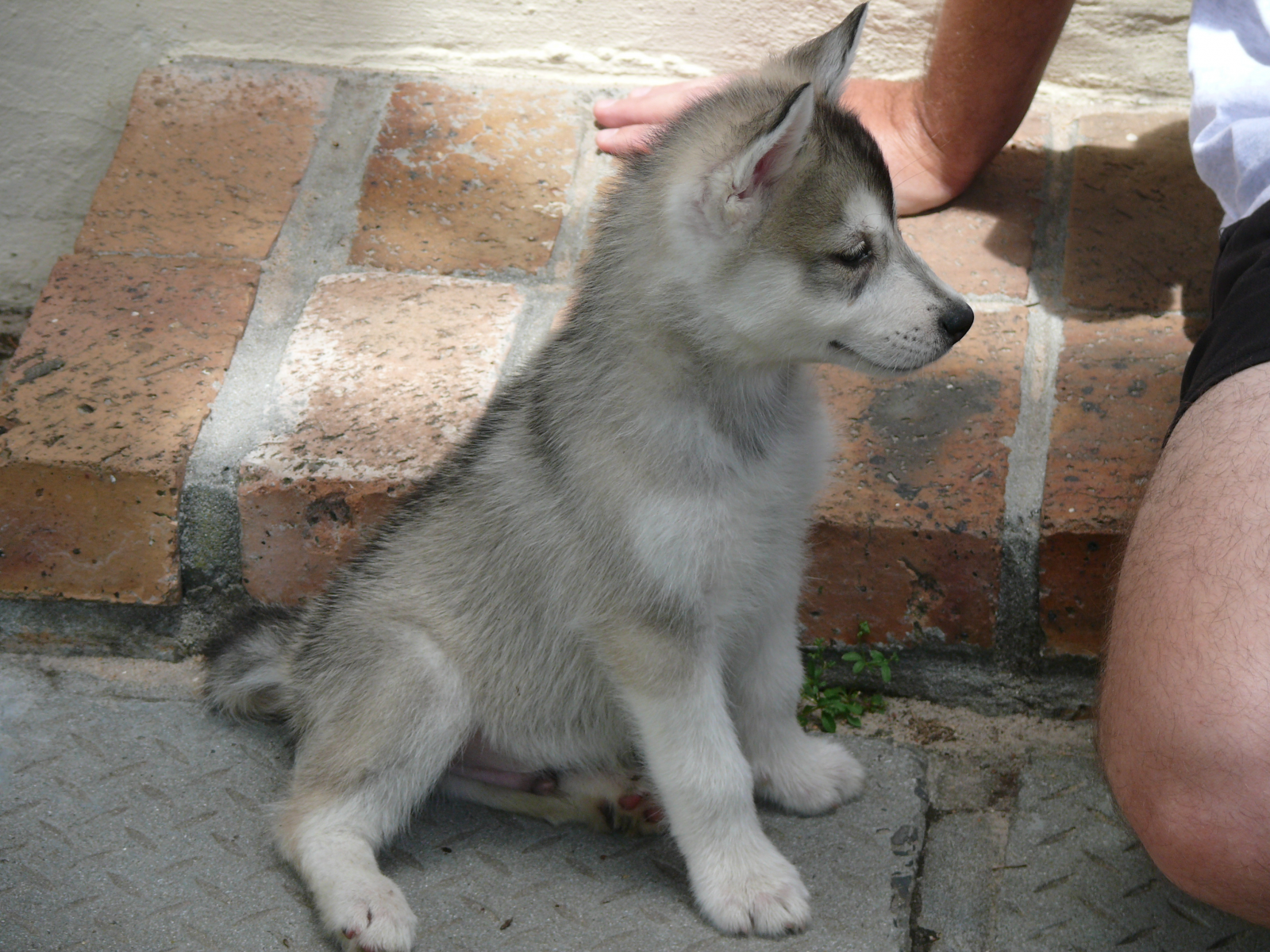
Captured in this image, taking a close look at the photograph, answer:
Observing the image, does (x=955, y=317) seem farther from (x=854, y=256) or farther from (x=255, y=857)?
(x=255, y=857)

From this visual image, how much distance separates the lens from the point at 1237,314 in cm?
205

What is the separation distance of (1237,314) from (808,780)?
1.09m

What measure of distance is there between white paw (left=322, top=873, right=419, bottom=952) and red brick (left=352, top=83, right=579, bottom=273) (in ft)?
4.81

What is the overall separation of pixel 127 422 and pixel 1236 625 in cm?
209

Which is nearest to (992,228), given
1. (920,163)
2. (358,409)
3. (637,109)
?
(920,163)

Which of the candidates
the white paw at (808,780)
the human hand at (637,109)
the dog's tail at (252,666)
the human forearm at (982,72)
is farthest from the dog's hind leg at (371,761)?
the human forearm at (982,72)

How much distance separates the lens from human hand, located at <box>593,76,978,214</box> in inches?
116

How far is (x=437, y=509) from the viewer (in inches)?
87.0

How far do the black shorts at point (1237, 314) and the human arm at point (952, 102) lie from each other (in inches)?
31.1

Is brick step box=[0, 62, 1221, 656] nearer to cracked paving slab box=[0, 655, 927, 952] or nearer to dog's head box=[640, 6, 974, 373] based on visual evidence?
cracked paving slab box=[0, 655, 927, 952]

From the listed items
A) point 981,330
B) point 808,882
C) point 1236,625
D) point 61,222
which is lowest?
point 808,882

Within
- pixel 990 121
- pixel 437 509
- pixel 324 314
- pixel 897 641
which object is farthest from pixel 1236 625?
pixel 324 314

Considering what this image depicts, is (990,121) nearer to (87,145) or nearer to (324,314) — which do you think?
(324,314)

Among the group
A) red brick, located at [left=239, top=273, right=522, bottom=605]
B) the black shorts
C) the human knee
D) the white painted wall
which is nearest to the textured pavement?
the human knee
